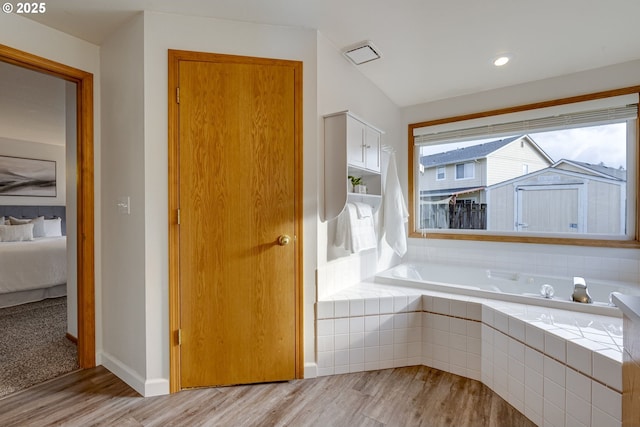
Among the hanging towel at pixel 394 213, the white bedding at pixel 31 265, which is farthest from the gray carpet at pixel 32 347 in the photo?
the hanging towel at pixel 394 213

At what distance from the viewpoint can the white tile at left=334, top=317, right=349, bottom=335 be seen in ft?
6.72

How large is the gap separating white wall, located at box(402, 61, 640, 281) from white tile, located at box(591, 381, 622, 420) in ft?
5.38

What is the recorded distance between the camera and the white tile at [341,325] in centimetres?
205

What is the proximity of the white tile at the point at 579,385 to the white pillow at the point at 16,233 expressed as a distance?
19.4 feet

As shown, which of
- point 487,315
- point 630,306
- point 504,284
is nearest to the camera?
point 630,306

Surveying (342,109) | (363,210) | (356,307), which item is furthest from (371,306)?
(342,109)

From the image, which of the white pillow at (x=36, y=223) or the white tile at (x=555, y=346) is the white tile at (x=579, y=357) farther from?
the white pillow at (x=36, y=223)

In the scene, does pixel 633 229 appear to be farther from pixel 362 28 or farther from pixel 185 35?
pixel 185 35

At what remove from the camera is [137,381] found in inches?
73.0

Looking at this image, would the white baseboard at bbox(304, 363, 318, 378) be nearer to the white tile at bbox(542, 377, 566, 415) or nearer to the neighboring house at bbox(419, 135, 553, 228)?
the white tile at bbox(542, 377, 566, 415)

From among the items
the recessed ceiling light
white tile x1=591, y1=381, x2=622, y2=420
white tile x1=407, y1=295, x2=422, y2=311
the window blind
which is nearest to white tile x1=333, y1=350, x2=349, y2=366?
white tile x1=407, y1=295, x2=422, y2=311

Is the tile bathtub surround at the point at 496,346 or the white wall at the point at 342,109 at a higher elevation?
the white wall at the point at 342,109

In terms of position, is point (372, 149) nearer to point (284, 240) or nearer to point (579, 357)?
point (284, 240)

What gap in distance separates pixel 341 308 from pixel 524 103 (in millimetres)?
2480
